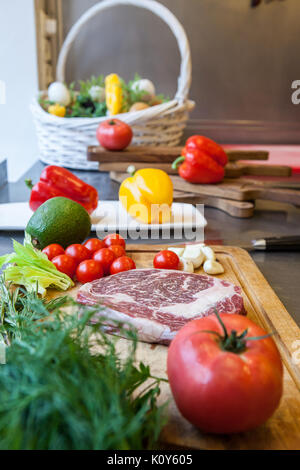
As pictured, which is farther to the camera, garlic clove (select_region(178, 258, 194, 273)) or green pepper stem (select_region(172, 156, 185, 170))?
green pepper stem (select_region(172, 156, 185, 170))

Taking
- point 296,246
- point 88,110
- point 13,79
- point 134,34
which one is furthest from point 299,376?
point 134,34

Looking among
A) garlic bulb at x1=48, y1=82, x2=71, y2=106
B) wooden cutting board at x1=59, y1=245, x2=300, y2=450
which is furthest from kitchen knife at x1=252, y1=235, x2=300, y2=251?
garlic bulb at x1=48, y1=82, x2=71, y2=106

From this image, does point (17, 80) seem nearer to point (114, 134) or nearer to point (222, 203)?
point (114, 134)

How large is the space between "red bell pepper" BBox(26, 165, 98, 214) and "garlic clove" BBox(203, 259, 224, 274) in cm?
64

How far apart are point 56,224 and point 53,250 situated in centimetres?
11

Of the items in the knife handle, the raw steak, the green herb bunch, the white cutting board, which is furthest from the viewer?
the white cutting board

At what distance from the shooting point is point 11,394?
60 centimetres

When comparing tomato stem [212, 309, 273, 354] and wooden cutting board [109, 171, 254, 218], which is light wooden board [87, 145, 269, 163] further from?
tomato stem [212, 309, 273, 354]

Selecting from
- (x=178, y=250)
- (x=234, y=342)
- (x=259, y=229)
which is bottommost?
(x=259, y=229)

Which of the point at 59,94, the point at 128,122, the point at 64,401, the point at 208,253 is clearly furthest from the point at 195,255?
the point at 59,94

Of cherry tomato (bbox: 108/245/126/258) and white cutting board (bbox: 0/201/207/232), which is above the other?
cherry tomato (bbox: 108/245/126/258)

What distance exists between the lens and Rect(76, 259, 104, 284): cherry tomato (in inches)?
49.3

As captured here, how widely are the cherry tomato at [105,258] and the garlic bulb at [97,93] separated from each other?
1686 millimetres

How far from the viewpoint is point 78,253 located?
4.34 ft
